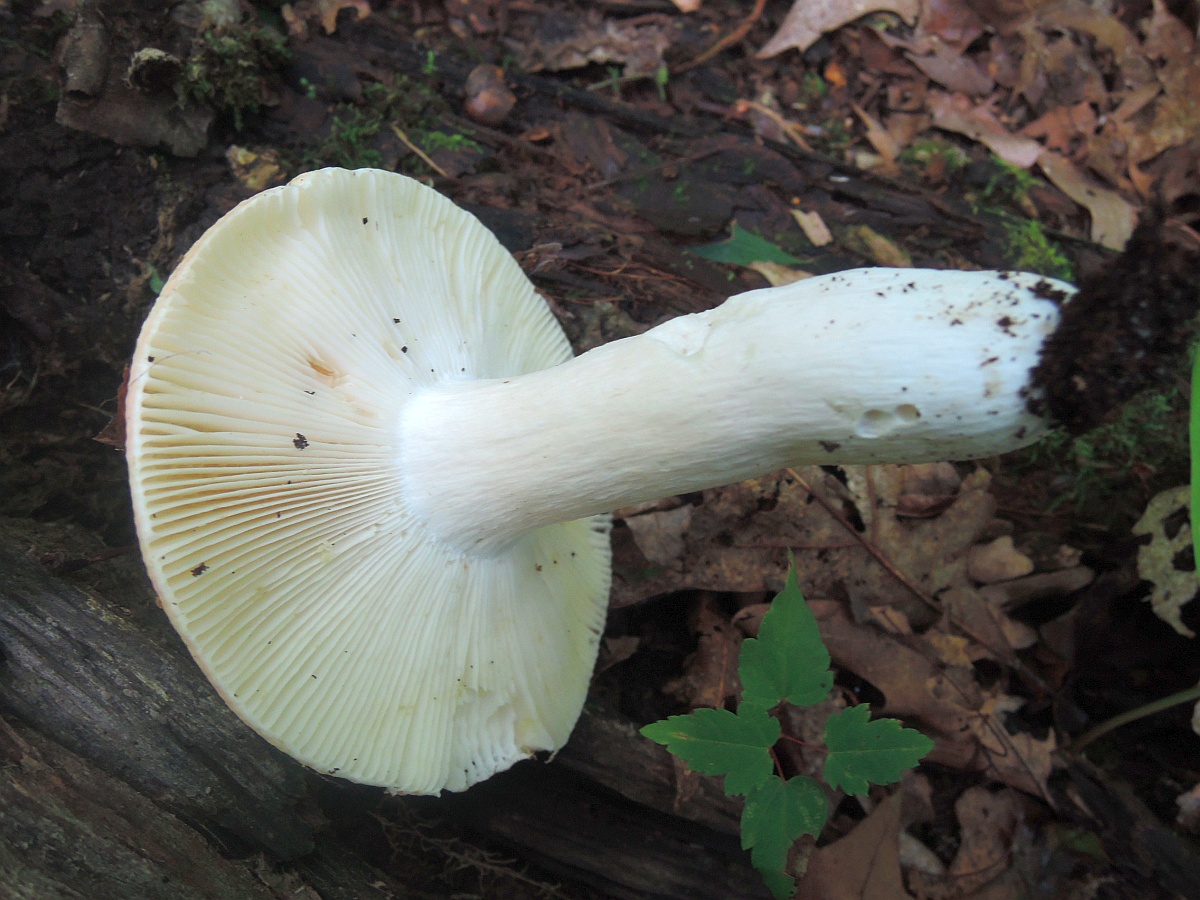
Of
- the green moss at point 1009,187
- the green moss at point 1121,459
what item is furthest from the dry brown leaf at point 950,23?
the green moss at point 1121,459

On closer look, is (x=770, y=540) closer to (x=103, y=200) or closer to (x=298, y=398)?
(x=298, y=398)

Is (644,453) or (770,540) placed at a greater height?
(644,453)

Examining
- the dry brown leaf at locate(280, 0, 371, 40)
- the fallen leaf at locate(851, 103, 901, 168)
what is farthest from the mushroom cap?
the fallen leaf at locate(851, 103, 901, 168)

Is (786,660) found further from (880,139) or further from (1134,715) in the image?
(880,139)

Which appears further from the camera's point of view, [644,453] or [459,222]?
[459,222]

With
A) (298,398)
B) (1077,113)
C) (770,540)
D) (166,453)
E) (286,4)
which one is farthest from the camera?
(1077,113)

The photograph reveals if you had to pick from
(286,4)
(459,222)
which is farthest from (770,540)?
(286,4)

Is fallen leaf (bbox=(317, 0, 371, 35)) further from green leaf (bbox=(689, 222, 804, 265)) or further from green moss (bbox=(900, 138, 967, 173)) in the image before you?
green moss (bbox=(900, 138, 967, 173))
